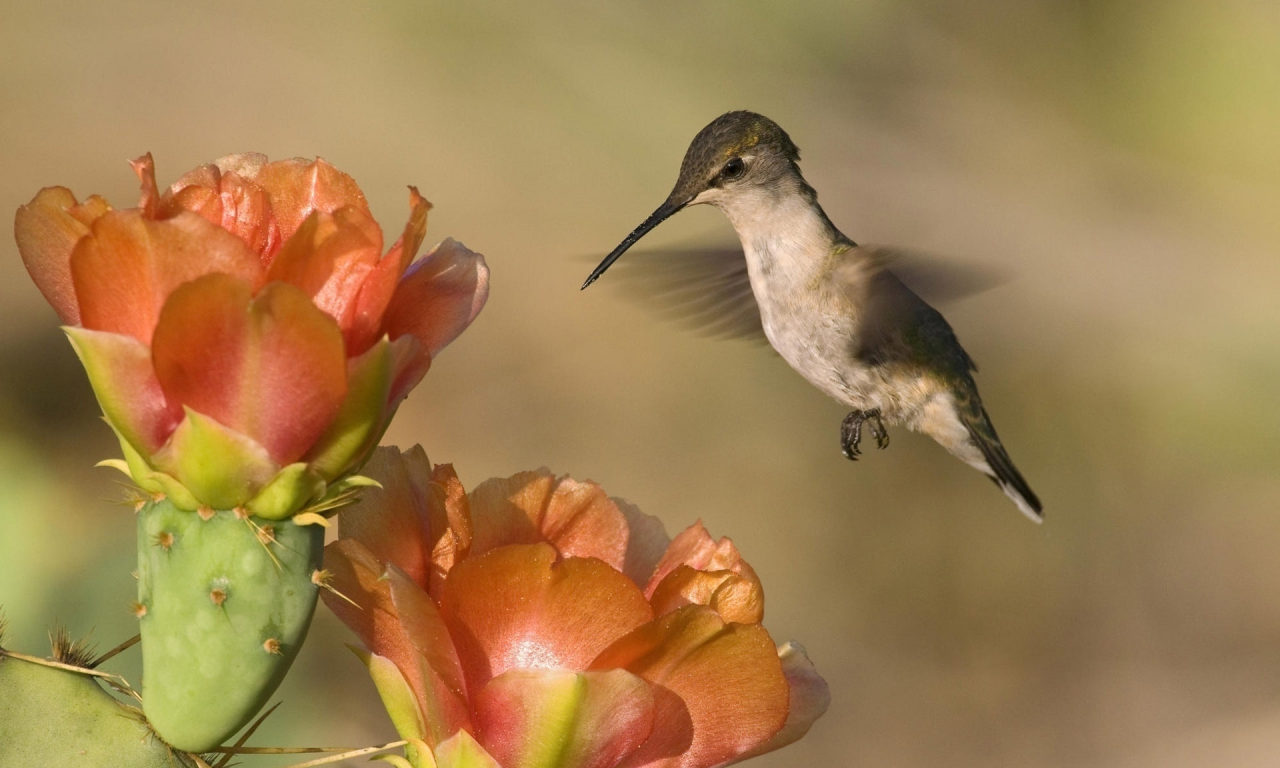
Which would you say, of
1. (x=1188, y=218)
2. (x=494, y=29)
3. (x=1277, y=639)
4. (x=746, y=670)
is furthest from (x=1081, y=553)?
(x=746, y=670)

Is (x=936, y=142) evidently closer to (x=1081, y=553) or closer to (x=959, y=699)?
(x=1081, y=553)

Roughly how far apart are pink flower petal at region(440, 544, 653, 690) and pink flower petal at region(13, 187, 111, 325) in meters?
0.30

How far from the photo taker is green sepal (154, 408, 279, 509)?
2.52 ft

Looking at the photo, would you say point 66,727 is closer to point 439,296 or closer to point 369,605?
point 369,605

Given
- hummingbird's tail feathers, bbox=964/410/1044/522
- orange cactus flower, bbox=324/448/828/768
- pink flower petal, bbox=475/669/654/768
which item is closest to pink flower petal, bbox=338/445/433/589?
orange cactus flower, bbox=324/448/828/768

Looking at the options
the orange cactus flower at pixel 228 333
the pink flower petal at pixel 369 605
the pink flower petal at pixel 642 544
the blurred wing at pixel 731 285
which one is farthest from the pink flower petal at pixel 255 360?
the blurred wing at pixel 731 285

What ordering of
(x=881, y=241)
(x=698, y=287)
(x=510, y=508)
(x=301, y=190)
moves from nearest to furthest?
(x=301, y=190)
(x=510, y=508)
(x=698, y=287)
(x=881, y=241)

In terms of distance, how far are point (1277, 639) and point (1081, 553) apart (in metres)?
0.71

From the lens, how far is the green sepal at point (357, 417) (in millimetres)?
768

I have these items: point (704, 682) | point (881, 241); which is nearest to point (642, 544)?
point (704, 682)

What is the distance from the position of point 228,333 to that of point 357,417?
0.09 metres

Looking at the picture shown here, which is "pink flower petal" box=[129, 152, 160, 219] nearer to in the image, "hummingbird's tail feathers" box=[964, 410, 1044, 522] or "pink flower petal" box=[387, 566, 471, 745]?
"pink flower petal" box=[387, 566, 471, 745]

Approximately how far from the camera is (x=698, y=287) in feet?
9.07

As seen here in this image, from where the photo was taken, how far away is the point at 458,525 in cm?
89
